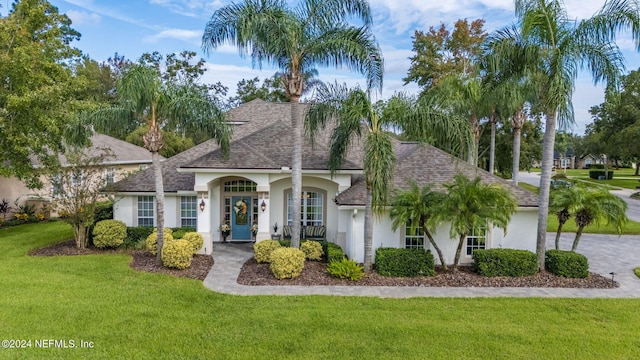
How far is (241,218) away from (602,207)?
1454 cm

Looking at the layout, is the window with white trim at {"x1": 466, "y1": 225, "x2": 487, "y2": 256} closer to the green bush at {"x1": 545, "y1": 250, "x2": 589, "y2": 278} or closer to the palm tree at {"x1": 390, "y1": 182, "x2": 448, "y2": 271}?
the green bush at {"x1": 545, "y1": 250, "x2": 589, "y2": 278}

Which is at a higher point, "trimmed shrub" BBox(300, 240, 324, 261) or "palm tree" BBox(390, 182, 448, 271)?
"palm tree" BBox(390, 182, 448, 271)

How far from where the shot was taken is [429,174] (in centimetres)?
1502

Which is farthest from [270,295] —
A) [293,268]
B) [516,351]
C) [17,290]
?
[17,290]

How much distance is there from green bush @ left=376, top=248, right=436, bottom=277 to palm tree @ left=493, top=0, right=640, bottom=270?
17.7 feet

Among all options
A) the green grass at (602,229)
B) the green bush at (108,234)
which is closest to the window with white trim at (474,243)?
the green grass at (602,229)

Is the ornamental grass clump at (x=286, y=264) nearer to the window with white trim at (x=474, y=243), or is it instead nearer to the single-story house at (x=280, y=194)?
the single-story house at (x=280, y=194)

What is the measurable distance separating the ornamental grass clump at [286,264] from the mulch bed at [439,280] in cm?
18

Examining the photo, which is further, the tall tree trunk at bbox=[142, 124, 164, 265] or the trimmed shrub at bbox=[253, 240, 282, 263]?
the trimmed shrub at bbox=[253, 240, 282, 263]

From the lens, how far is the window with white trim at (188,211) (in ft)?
57.4

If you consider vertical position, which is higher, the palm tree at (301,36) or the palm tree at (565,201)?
the palm tree at (301,36)

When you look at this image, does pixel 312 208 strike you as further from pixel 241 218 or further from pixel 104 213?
pixel 104 213

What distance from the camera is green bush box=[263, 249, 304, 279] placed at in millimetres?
12117

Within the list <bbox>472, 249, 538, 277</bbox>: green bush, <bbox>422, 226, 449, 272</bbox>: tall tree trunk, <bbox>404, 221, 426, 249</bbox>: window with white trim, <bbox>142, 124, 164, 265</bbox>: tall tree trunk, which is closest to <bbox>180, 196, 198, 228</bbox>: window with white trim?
<bbox>142, 124, 164, 265</bbox>: tall tree trunk
